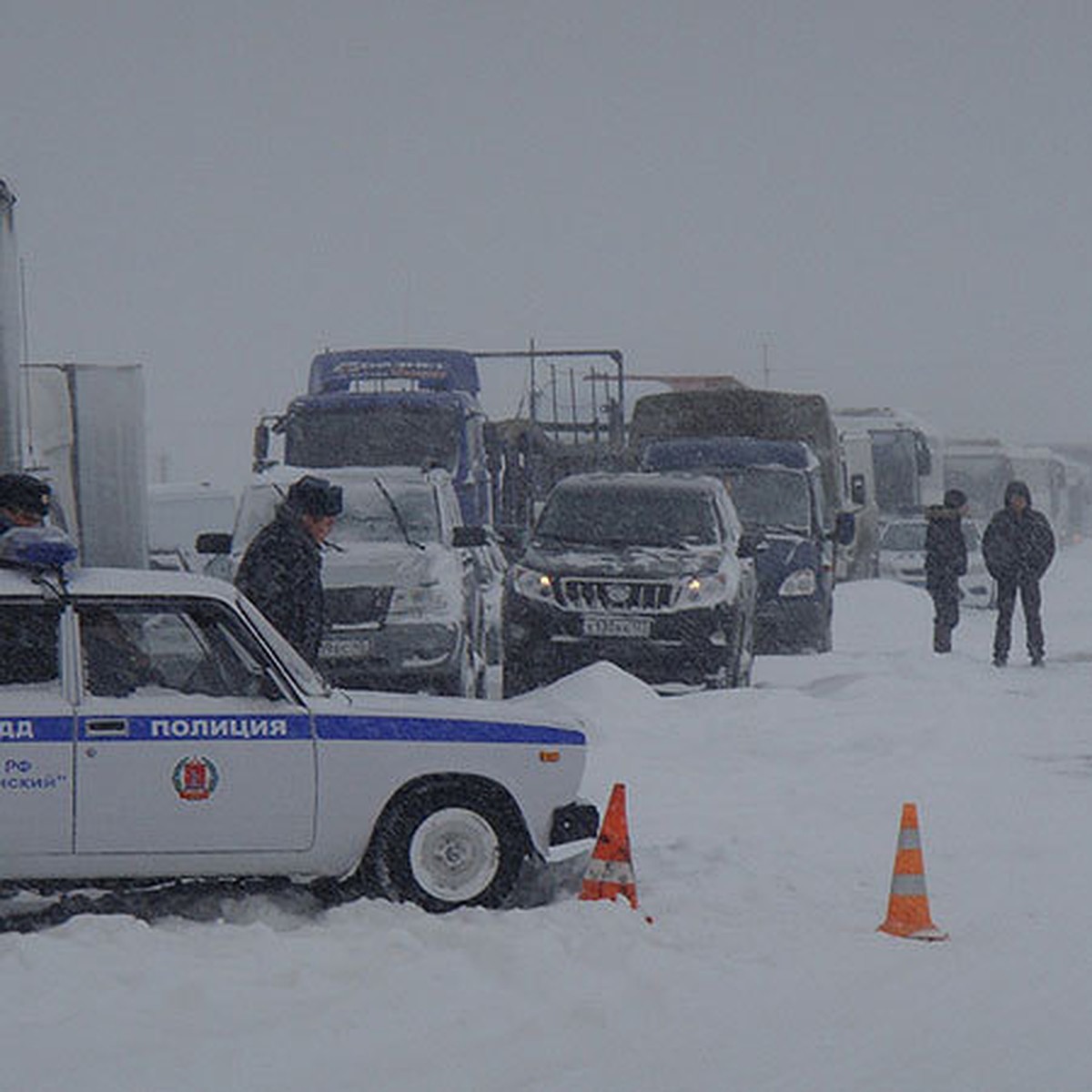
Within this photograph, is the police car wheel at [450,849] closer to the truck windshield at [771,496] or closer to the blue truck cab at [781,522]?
the blue truck cab at [781,522]

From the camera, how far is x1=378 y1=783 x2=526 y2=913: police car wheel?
798 cm

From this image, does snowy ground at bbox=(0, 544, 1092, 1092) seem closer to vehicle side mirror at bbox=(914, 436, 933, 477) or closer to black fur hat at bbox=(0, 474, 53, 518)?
black fur hat at bbox=(0, 474, 53, 518)

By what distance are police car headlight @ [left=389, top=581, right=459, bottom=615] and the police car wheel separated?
6.97 m

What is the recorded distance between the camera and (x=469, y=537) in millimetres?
15750

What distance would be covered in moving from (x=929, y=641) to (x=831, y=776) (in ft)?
44.1

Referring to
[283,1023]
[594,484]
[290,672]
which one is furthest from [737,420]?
[283,1023]

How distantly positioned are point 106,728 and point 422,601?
25.0 feet

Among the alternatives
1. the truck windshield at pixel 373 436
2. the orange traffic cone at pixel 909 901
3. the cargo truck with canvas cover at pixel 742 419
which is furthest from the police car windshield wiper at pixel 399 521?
the cargo truck with canvas cover at pixel 742 419

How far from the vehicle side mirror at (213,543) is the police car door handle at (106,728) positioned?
6810 mm

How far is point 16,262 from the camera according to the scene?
15516 millimetres

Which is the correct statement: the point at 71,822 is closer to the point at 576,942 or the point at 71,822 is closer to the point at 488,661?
the point at 576,942

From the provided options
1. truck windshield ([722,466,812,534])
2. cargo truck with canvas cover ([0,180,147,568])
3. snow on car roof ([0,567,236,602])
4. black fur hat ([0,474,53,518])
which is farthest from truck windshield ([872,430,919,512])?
snow on car roof ([0,567,236,602])

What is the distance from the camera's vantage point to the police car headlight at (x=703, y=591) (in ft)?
53.9

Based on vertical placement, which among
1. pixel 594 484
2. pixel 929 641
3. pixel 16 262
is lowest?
pixel 929 641
